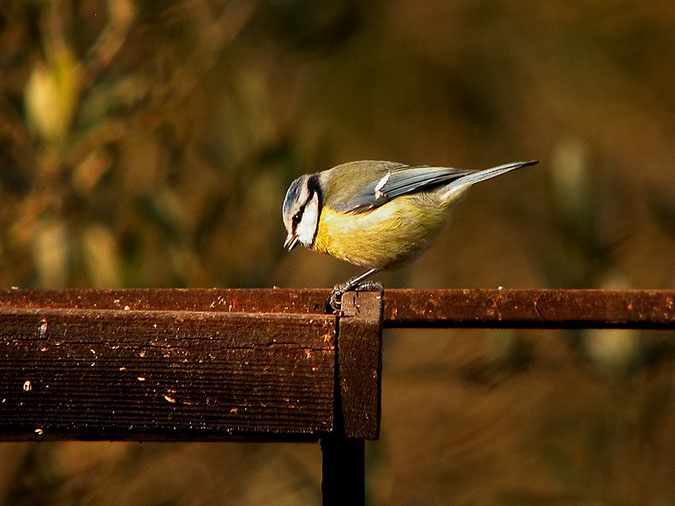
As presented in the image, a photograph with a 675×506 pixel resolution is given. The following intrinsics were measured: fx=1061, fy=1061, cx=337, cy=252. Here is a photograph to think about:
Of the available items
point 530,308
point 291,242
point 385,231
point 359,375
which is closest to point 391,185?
point 385,231

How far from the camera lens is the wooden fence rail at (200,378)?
63.6 inches

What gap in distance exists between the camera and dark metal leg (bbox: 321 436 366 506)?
1.65 meters

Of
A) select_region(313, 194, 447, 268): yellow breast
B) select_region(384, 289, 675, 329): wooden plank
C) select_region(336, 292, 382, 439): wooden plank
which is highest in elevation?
select_region(313, 194, 447, 268): yellow breast

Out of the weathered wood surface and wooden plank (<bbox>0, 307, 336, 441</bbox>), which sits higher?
the weathered wood surface

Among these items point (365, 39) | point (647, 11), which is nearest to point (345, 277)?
point (365, 39)

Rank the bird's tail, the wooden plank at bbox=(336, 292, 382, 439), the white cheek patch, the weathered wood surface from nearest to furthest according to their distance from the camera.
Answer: the wooden plank at bbox=(336, 292, 382, 439) → the weathered wood surface → the bird's tail → the white cheek patch

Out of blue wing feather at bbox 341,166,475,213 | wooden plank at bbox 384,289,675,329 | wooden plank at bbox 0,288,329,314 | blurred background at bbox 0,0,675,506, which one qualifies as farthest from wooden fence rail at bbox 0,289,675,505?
blurred background at bbox 0,0,675,506

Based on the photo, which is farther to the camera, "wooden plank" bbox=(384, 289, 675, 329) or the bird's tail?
the bird's tail

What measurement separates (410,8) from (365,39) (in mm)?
284

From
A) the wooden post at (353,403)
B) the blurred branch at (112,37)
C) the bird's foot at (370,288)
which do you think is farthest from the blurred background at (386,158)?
the wooden post at (353,403)

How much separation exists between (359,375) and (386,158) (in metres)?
3.48

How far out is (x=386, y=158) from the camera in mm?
5027

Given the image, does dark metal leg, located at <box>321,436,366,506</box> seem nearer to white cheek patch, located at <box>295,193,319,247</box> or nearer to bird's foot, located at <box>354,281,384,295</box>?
bird's foot, located at <box>354,281,384,295</box>

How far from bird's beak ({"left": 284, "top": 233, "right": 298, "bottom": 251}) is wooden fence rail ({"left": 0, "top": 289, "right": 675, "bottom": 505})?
135cm
